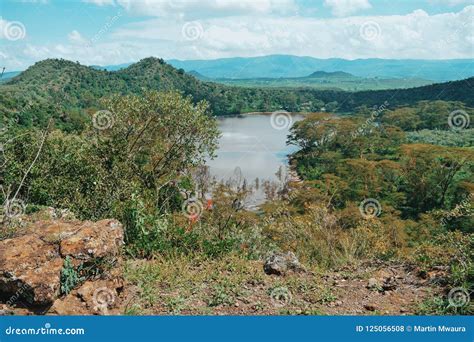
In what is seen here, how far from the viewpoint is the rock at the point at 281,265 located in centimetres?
679

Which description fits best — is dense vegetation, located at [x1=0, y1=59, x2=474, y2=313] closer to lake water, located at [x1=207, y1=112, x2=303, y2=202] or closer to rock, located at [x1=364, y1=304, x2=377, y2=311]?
rock, located at [x1=364, y1=304, x2=377, y2=311]

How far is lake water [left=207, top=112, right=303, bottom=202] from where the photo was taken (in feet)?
137

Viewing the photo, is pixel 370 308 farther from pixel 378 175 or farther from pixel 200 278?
pixel 378 175

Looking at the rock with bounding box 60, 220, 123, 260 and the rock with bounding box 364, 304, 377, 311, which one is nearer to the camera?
the rock with bounding box 60, 220, 123, 260

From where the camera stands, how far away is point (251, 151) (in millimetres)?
54750

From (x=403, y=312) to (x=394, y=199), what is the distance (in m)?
28.7

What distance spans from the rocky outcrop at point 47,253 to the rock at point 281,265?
2175mm

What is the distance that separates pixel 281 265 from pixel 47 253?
10.5 ft

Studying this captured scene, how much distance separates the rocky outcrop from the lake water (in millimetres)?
26184

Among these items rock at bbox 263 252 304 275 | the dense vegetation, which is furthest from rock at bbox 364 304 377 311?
rock at bbox 263 252 304 275

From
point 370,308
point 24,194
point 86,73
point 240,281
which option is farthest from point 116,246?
point 86,73

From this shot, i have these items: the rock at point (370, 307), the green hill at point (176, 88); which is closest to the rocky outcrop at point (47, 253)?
the rock at point (370, 307)

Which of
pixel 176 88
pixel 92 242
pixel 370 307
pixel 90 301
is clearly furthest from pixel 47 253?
pixel 176 88

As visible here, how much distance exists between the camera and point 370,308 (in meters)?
5.77
